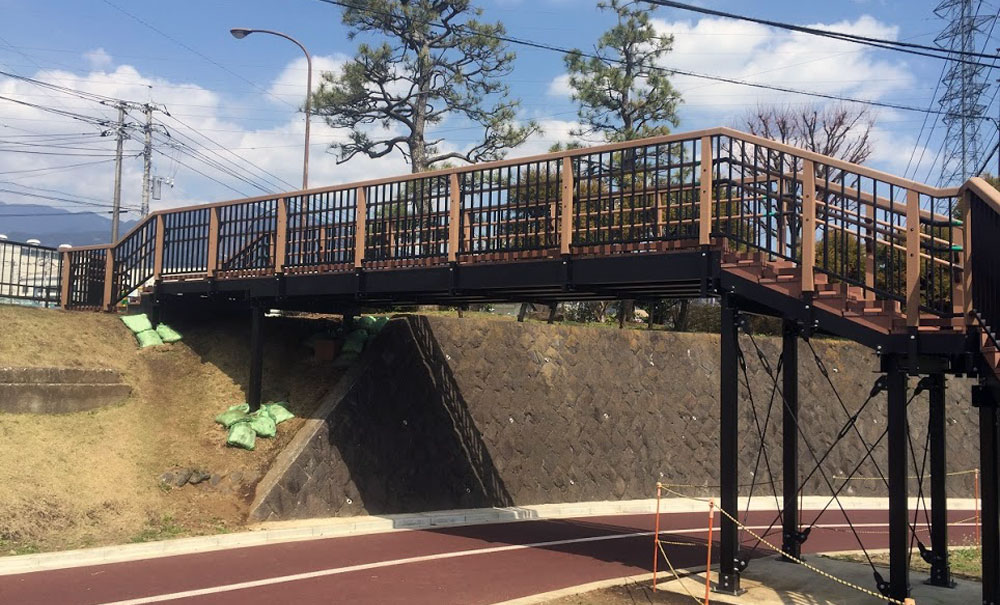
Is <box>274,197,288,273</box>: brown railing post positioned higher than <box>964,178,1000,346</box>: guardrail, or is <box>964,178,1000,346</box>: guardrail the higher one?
<box>274,197,288,273</box>: brown railing post

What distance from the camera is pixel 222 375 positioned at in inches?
648

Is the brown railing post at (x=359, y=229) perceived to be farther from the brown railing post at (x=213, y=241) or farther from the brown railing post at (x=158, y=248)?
the brown railing post at (x=158, y=248)

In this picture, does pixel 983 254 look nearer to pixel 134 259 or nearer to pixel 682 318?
pixel 134 259

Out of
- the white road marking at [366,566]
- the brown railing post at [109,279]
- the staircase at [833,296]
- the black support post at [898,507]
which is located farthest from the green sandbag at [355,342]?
the black support post at [898,507]

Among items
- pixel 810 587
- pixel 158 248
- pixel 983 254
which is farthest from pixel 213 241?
pixel 983 254

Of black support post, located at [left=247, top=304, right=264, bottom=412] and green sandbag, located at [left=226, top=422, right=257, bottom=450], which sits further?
black support post, located at [left=247, top=304, right=264, bottom=412]

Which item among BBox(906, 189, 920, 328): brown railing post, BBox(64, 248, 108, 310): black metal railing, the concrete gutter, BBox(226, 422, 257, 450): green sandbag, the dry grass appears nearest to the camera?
BBox(906, 189, 920, 328): brown railing post

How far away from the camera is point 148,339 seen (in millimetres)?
16844

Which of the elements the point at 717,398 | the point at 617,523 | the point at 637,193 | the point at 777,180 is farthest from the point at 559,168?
the point at 717,398

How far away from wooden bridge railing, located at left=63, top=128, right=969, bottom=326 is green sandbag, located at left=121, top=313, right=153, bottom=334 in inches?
36.5

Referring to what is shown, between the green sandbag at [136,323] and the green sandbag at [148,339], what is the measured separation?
0.12m

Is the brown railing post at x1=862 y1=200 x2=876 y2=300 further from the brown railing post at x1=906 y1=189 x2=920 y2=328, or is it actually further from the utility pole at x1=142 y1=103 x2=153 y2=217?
the utility pole at x1=142 y1=103 x2=153 y2=217

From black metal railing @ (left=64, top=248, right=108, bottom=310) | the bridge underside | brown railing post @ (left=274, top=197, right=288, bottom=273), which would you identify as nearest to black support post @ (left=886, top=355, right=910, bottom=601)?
the bridge underside

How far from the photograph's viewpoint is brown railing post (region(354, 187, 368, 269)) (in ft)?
45.7
